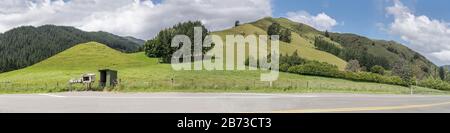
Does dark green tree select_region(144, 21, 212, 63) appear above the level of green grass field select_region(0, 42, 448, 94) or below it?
above

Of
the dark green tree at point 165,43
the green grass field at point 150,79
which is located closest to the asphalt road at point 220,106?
the green grass field at point 150,79

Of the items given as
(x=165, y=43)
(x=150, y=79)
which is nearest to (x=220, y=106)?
(x=150, y=79)

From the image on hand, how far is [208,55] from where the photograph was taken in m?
113

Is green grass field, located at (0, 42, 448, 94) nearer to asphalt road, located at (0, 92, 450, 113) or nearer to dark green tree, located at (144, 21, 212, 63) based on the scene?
dark green tree, located at (144, 21, 212, 63)

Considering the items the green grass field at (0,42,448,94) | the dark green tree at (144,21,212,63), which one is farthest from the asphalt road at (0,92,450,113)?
the dark green tree at (144,21,212,63)

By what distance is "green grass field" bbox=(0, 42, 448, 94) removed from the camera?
46219 millimetres

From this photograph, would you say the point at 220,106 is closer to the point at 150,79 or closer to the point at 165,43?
the point at 150,79

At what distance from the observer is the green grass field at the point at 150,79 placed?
4622cm

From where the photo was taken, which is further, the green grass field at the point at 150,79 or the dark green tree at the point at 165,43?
the dark green tree at the point at 165,43

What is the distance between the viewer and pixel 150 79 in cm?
8081

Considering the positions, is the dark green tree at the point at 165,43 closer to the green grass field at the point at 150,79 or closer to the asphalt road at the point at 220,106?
the green grass field at the point at 150,79

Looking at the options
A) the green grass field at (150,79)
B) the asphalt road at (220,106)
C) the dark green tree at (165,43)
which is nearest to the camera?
the asphalt road at (220,106)
